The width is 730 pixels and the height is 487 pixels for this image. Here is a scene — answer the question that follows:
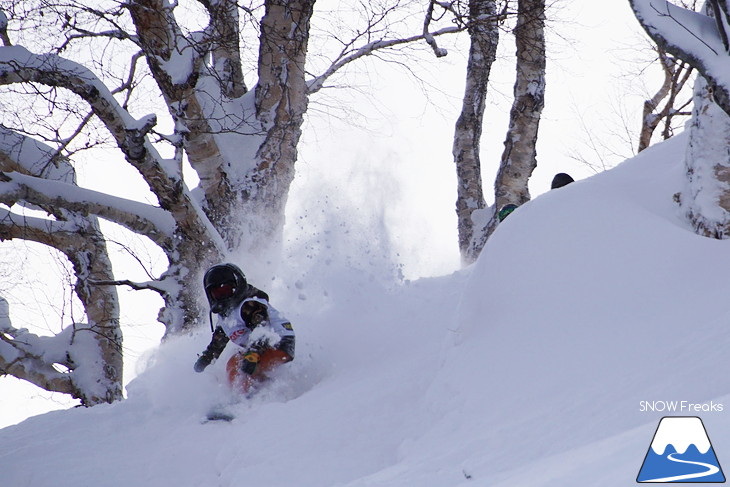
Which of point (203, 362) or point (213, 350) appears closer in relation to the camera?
point (203, 362)

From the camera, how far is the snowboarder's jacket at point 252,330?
5.69 meters

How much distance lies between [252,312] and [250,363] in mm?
567

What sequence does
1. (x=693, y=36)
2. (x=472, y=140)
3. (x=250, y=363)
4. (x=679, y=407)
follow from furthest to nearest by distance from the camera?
(x=472, y=140), (x=250, y=363), (x=693, y=36), (x=679, y=407)

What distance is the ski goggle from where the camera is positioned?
6.14 m

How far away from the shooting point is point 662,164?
18.7 ft

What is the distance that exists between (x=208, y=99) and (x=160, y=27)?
0.86m

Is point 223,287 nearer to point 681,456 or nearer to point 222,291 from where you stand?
point 222,291

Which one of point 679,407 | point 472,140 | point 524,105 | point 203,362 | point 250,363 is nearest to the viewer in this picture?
point 679,407

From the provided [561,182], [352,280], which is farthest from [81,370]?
[561,182]

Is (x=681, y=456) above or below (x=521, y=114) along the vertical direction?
below

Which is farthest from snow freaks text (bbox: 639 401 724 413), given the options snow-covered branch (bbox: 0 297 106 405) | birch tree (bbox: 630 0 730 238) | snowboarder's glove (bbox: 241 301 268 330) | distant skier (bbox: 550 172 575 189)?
snow-covered branch (bbox: 0 297 106 405)

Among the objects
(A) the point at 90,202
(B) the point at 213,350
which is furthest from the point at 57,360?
(B) the point at 213,350

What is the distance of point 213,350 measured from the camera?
19.7ft

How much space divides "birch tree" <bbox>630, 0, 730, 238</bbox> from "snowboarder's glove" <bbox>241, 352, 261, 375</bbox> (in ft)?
10.7
